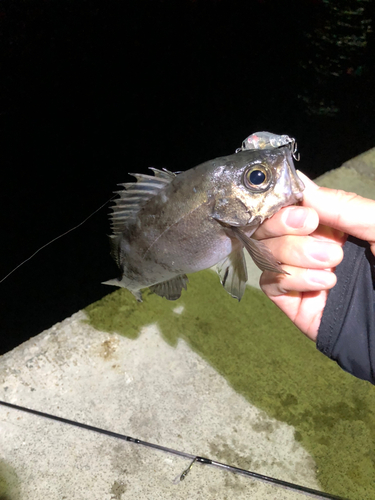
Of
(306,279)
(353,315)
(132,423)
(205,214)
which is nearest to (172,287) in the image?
(205,214)

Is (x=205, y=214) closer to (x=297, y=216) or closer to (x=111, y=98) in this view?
(x=297, y=216)

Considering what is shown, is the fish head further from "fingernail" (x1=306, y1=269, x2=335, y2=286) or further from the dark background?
the dark background

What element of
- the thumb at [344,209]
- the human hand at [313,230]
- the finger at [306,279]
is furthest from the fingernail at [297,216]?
the finger at [306,279]

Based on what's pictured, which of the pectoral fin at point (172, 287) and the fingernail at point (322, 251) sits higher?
the fingernail at point (322, 251)

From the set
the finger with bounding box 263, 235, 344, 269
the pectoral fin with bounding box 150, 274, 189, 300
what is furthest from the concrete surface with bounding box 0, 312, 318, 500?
the finger with bounding box 263, 235, 344, 269

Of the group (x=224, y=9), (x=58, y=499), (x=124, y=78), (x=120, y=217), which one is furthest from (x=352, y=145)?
(x=58, y=499)

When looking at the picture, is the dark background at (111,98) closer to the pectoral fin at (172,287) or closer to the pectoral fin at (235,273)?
the pectoral fin at (172,287)
